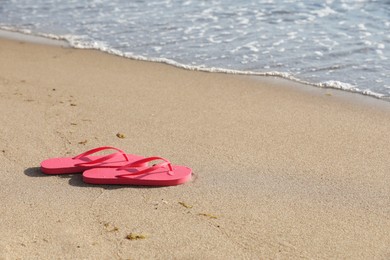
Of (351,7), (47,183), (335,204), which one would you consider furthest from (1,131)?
(351,7)

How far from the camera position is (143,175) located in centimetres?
399

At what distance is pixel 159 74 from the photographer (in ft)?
20.0

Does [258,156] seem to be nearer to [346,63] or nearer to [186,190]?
[186,190]

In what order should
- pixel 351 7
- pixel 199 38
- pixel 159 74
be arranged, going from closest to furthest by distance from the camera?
pixel 159 74 < pixel 199 38 < pixel 351 7

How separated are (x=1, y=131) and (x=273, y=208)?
1.99 m

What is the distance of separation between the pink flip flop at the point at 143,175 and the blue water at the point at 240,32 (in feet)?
6.83

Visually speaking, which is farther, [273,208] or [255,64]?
[255,64]

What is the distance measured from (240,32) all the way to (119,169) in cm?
342

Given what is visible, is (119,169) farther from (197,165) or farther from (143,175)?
(197,165)

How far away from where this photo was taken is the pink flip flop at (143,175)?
395cm

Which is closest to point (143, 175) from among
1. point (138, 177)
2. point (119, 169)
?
point (138, 177)


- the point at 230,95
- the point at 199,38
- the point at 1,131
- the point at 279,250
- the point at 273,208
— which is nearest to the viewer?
the point at 279,250

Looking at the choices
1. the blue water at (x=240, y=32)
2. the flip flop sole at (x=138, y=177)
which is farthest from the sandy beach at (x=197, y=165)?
the blue water at (x=240, y=32)

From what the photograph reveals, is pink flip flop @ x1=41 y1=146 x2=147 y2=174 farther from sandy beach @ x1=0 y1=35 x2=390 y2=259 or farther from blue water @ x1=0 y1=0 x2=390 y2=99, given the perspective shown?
blue water @ x1=0 y1=0 x2=390 y2=99
